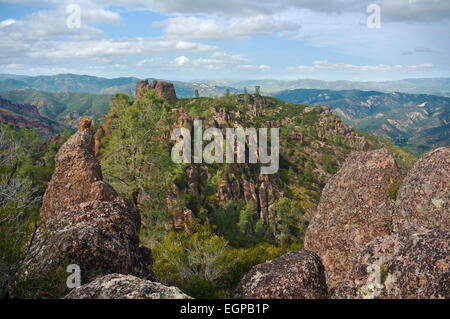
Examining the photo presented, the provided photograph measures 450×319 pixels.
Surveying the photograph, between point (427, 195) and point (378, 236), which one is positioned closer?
point (427, 195)

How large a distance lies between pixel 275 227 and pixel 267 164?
51.4m

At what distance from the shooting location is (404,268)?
10.9 metres

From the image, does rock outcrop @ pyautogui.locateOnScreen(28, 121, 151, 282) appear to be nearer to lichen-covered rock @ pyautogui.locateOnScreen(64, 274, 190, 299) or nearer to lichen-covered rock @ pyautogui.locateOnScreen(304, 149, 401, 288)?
lichen-covered rock @ pyautogui.locateOnScreen(64, 274, 190, 299)

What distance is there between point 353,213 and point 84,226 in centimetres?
1865

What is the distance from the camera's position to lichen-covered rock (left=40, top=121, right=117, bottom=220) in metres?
22.9

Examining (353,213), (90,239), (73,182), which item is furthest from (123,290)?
(73,182)

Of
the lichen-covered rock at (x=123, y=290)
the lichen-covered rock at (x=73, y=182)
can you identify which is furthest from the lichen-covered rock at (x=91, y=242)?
the lichen-covered rock at (x=73, y=182)

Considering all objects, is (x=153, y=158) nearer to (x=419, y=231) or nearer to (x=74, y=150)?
(x=74, y=150)

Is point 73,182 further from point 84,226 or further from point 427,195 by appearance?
point 427,195

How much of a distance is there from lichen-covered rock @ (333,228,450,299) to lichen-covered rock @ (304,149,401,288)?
636 centimetres

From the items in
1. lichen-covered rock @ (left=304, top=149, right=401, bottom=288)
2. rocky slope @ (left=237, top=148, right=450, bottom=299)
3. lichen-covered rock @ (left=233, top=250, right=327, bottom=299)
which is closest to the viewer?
rocky slope @ (left=237, top=148, right=450, bottom=299)

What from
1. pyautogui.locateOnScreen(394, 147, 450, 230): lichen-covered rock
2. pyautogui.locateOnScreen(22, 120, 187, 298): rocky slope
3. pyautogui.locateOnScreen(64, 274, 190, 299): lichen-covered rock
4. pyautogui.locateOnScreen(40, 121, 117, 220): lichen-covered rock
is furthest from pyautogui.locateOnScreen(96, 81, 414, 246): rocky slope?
pyautogui.locateOnScreen(394, 147, 450, 230): lichen-covered rock

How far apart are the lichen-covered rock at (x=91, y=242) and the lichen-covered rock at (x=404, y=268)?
11666mm
